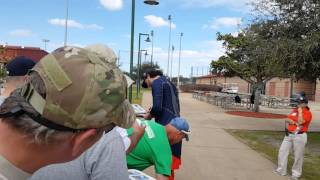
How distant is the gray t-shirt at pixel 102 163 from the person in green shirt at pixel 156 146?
4.44 feet

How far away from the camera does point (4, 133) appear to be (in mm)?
1359

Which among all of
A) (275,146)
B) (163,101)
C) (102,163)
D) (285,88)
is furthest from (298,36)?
(285,88)

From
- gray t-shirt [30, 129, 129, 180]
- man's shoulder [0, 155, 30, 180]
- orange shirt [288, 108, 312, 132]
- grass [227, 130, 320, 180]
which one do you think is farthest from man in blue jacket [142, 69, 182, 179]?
man's shoulder [0, 155, 30, 180]

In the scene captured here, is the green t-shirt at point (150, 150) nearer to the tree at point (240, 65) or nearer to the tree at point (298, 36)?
the tree at point (298, 36)

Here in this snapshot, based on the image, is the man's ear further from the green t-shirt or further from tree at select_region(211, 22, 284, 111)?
tree at select_region(211, 22, 284, 111)

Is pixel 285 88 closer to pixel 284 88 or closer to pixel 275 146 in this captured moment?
pixel 284 88

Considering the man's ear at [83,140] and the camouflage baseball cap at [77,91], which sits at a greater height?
the camouflage baseball cap at [77,91]

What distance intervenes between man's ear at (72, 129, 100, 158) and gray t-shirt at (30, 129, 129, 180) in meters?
0.72

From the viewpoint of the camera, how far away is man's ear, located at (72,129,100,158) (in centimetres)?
134

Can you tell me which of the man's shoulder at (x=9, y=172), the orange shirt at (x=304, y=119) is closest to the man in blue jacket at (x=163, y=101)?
the orange shirt at (x=304, y=119)

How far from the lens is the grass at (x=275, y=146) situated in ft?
34.8

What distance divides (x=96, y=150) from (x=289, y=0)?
1504cm

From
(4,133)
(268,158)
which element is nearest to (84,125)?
(4,133)

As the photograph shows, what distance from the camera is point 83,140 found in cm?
136
